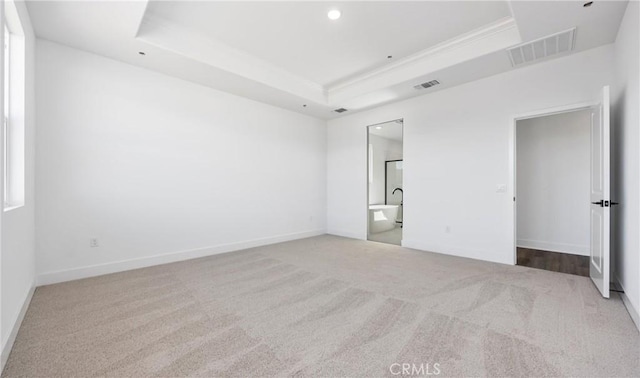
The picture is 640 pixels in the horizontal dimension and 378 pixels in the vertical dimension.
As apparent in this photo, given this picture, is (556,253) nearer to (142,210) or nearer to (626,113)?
(626,113)

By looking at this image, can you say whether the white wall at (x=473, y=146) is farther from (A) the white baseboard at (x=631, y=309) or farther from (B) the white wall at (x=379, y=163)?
(B) the white wall at (x=379, y=163)

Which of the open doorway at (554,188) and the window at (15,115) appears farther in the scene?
the open doorway at (554,188)

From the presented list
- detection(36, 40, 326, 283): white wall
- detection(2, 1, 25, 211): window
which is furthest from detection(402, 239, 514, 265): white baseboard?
detection(2, 1, 25, 211): window

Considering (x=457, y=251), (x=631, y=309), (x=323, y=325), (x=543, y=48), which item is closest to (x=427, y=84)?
(x=543, y=48)

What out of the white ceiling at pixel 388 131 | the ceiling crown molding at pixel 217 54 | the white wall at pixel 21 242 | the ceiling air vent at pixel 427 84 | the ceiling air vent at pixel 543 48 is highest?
the ceiling crown molding at pixel 217 54

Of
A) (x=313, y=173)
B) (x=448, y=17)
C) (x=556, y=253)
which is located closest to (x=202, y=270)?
(x=313, y=173)

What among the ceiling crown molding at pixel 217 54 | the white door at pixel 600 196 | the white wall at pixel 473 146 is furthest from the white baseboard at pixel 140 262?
the white door at pixel 600 196

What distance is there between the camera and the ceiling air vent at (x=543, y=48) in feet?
10.1

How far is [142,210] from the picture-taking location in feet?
12.5

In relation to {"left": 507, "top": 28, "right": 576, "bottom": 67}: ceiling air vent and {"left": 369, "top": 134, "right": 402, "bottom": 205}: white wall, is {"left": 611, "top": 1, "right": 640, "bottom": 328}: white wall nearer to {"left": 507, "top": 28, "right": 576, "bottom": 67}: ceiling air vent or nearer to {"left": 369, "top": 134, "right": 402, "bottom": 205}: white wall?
{"left": 507, "top": 28, "right": 576, "bottom": 67}: ceiling air vent

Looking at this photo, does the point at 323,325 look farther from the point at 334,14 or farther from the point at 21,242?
the point at 334,14

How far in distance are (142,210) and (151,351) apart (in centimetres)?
248

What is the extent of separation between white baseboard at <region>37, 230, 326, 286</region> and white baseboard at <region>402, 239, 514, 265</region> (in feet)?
8.36

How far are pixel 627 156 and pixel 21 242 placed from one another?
548 centimetres
